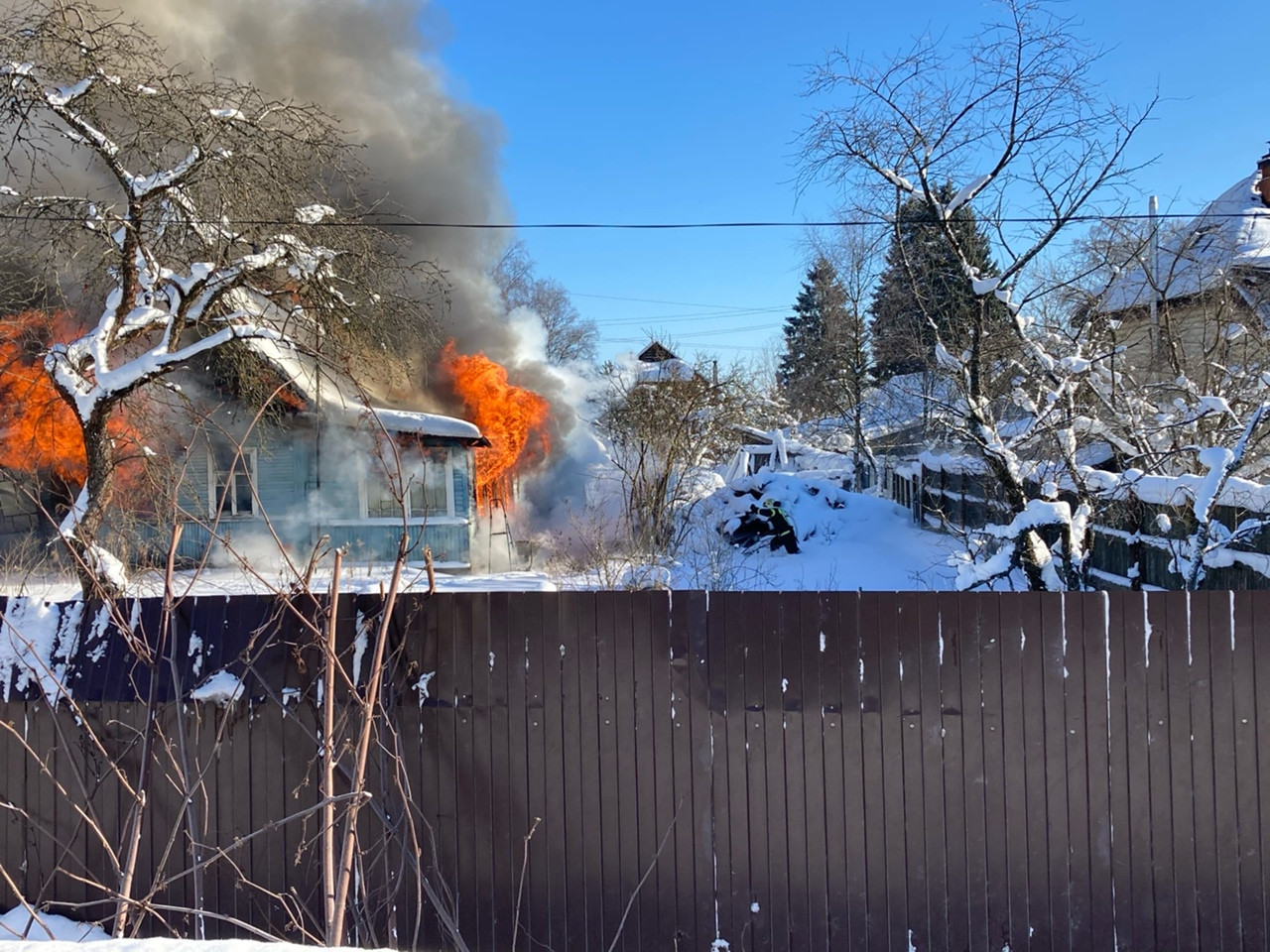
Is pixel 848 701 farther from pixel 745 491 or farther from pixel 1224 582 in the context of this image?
pixel 745 491

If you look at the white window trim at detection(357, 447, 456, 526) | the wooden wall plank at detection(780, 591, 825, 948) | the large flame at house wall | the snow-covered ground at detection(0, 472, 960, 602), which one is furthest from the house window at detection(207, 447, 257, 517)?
the wooden wall plank at detection(780, 591, 825, 948)

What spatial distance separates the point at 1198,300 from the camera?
979cm

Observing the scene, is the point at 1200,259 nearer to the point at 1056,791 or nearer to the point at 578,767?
the point at 1056,791

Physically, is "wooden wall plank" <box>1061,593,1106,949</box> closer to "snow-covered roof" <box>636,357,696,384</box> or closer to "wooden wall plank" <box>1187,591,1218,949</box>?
"wooden wall plank" <box>1187,591,1218,949</box>

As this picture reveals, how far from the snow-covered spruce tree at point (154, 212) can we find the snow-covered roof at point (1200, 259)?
25.3 ft

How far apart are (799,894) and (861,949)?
0.37 m

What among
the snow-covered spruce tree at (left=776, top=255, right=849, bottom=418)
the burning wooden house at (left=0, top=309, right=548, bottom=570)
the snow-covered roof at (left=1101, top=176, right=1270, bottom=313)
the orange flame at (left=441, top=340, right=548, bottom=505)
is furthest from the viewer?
the snow-covered spruce tree at (left=776, top=255, right=849, bottom=418)

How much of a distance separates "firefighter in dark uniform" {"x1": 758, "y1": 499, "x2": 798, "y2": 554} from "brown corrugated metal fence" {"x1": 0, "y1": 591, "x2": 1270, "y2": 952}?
10801 millimetres

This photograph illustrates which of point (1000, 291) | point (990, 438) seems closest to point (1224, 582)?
point (990, 438)

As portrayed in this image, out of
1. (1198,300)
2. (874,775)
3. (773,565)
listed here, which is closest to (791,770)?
(874,775)

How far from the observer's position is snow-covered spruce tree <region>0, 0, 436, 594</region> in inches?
294

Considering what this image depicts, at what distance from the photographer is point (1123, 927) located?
12.8ft

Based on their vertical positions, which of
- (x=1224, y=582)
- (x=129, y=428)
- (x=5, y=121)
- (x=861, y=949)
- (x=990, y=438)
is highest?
(x=5, y=121)

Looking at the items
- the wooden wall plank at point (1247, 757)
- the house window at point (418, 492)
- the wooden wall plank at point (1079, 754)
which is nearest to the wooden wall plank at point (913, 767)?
the wooden wall plank at point (1079, 754)
